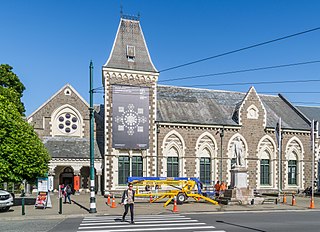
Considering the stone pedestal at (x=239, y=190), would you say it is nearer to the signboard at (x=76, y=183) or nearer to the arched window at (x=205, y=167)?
the arched window at (x=205, y=167)

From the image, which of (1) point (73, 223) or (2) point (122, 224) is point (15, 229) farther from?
(2) point (122, 224)

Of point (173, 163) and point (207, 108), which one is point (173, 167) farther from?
point (207, 108)

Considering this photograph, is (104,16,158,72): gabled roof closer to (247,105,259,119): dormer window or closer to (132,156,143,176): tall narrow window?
(132,156,143,176): tall narrow window

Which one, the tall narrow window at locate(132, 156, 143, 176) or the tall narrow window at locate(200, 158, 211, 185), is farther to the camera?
the tall narrow window at locate(200, 158, 211, 185)

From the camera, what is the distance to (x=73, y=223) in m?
15.8

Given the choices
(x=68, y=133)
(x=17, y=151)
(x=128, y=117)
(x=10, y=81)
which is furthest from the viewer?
(x=10, y=81)

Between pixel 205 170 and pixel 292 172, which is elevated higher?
pixel 205 170

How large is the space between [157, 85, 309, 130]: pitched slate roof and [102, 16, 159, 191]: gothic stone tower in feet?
6.99

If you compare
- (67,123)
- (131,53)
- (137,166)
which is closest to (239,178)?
(137,166)

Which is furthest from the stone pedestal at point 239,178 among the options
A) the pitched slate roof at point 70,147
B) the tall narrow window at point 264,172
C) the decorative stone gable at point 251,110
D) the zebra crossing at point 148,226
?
the pitched slate roof at point 70,147

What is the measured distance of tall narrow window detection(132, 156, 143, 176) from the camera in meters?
33.8

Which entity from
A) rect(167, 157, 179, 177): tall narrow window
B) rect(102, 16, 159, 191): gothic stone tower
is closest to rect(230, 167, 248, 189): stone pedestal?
rect(167, 157, 179, 177): tall narrow window

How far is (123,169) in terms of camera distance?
110ft

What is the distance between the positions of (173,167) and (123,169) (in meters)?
4.95
